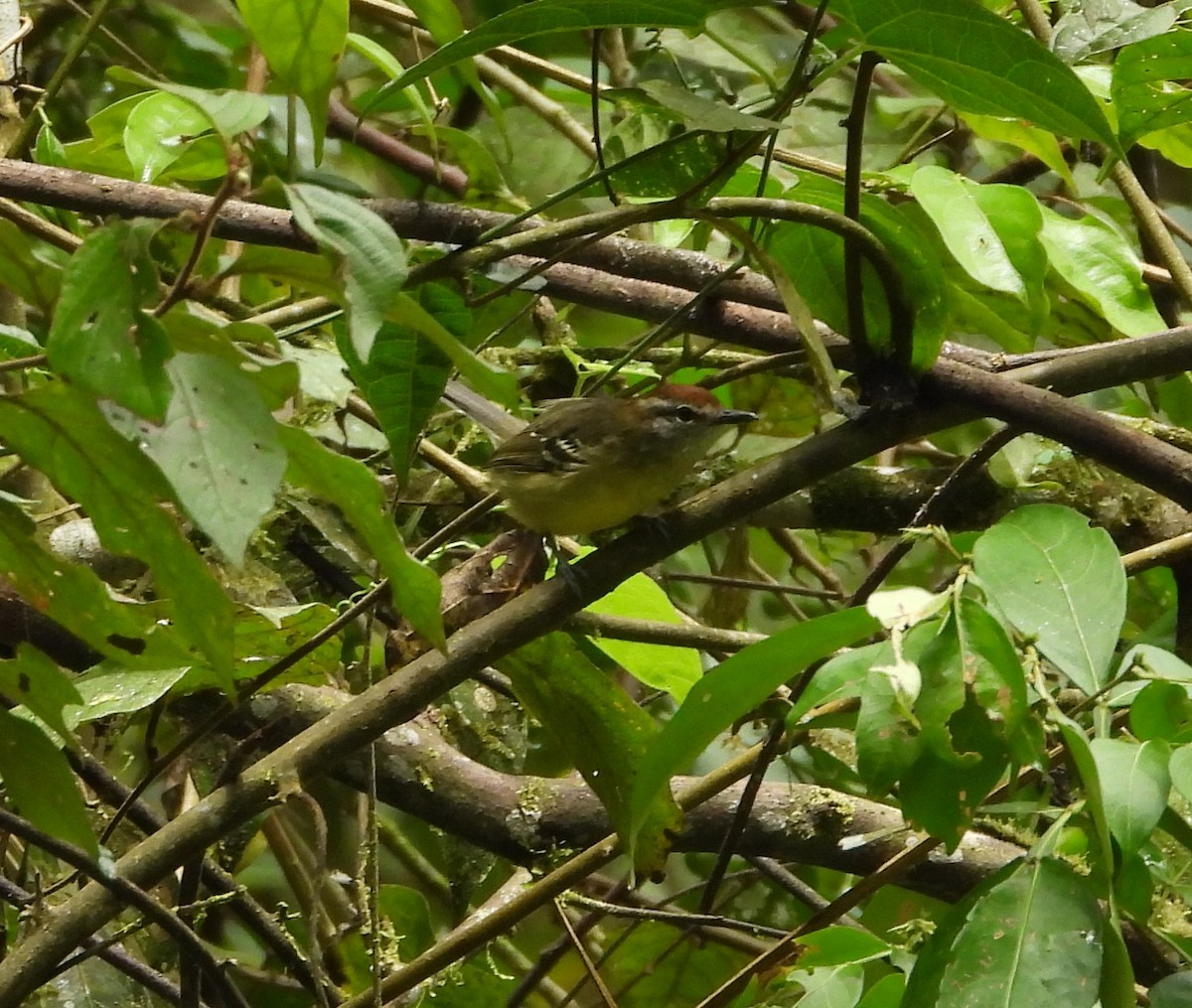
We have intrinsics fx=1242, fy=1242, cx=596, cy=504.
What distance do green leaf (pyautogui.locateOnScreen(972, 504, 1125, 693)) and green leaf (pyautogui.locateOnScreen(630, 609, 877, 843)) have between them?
0.85 feet

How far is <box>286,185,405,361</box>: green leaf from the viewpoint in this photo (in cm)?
82

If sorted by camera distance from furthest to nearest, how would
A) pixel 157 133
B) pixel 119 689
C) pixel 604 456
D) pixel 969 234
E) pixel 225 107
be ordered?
1. pixel 604 456
2. pixel 157 133
3. pixel 969 234
4. pixel 119 689
5. pixel 225 107

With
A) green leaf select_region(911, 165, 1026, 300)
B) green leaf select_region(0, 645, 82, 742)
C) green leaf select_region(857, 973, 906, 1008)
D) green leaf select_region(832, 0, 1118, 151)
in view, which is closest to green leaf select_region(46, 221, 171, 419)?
green leaf select_region(0, 645, 82, 742)

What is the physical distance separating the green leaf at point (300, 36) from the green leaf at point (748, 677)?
0.70 metres

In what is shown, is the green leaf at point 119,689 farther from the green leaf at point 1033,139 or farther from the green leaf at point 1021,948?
the green leaf at point 1033,139

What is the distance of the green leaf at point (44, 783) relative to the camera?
1.18m

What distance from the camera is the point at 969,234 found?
1816 mm

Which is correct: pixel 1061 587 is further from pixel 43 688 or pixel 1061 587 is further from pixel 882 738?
pixel 43 688

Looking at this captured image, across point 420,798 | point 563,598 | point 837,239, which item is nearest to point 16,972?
point 563,598

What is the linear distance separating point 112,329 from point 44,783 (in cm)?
60

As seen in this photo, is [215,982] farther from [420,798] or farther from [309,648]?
[420,798]

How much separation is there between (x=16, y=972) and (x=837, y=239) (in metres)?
1.28

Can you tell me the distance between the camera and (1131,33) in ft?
5.40

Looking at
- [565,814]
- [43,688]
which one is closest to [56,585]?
[43,688]
